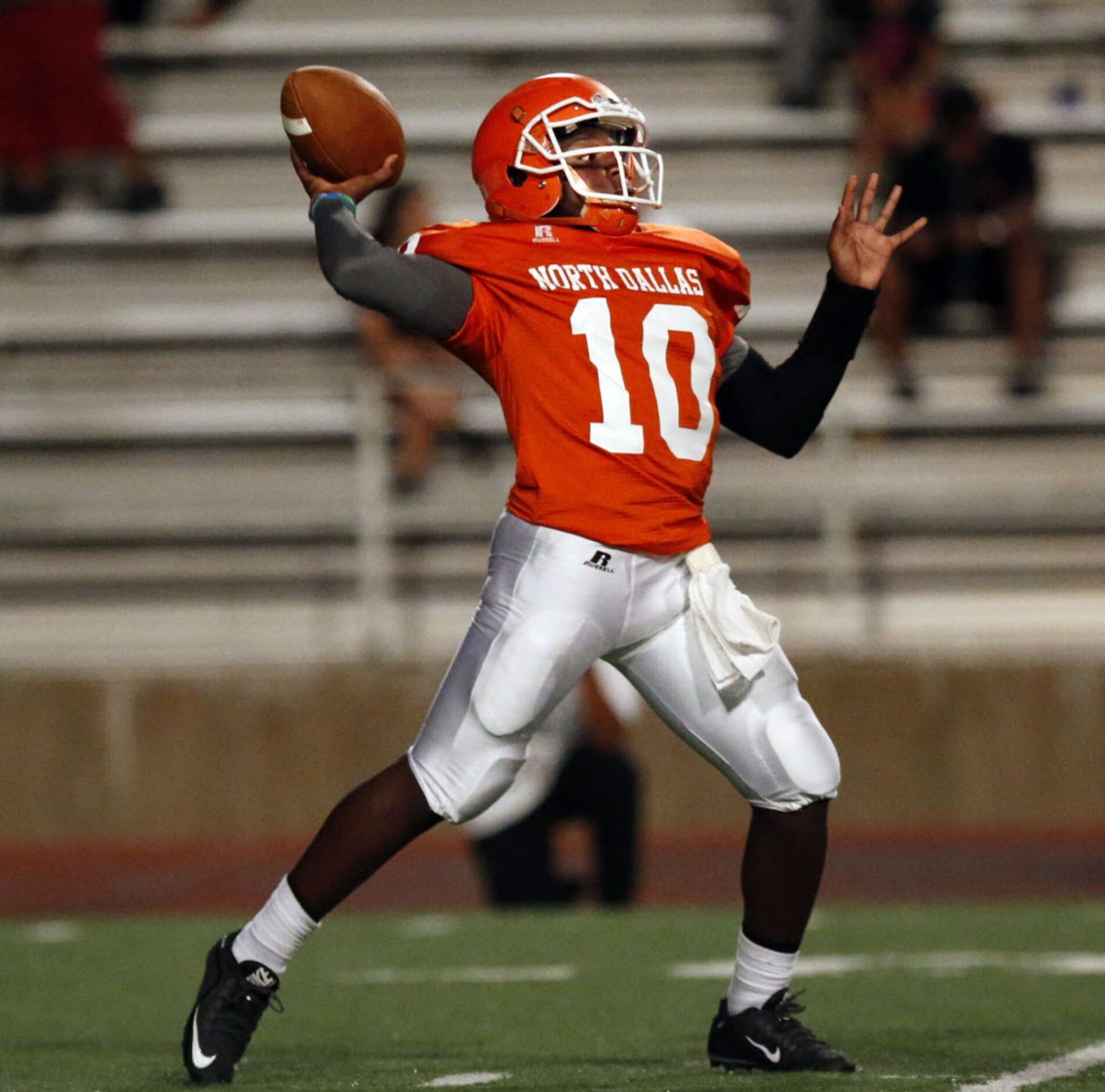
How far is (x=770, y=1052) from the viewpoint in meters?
3.66

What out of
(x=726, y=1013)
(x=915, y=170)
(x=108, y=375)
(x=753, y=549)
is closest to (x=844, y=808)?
(x=753, y=549)

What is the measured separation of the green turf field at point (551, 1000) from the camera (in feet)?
12.3

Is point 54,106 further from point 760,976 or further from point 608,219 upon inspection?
point 760,976

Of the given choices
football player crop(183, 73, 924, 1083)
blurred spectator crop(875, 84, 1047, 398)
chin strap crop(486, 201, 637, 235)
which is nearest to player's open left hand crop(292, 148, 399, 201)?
football player crop(183, 73, 924, 1083)

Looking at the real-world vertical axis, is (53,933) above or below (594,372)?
below

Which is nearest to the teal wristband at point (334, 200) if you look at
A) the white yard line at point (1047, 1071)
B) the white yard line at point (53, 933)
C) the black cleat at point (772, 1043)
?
the black cleat at point (772, 1043)

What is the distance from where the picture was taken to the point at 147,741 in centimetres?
862

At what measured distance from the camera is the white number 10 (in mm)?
3611

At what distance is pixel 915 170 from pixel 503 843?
12.1 feet

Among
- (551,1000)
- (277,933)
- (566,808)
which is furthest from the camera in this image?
(566,808)

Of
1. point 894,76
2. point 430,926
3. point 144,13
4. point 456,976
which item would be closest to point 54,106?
point 144,13

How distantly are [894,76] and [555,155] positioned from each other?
627cm

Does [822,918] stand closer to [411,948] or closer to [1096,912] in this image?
[1096,912]

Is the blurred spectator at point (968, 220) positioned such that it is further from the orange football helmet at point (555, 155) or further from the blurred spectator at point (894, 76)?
the orange football helmet at point (555, 155)
